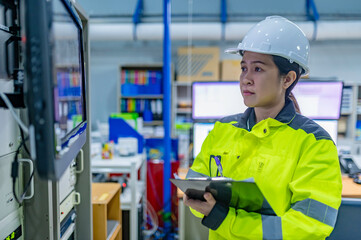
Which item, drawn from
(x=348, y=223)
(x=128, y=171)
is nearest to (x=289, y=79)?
(x=348, y=223)

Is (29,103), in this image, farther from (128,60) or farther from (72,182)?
(128,60)

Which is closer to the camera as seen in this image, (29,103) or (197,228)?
(29,103)

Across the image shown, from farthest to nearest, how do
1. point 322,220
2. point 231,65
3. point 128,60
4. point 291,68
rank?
point 128,60
point 231,65
point 291,68
point 322,220

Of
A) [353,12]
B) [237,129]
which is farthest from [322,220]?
[353,12]

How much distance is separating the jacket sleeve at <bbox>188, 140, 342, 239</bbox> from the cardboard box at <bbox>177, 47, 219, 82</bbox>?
12.2ft

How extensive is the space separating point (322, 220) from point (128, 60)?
4.90 metres

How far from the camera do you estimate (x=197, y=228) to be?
2.31m

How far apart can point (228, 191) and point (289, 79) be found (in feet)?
1.55

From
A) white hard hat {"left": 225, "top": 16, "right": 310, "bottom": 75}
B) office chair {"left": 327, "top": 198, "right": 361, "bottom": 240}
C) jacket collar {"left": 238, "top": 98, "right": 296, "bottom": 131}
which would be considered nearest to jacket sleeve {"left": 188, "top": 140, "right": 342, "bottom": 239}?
jacket collar {"left": 238, "top": 98, "right": 296, "bottom": 131}

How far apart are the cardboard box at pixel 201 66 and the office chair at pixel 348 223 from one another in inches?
128

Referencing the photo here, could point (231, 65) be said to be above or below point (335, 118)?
above

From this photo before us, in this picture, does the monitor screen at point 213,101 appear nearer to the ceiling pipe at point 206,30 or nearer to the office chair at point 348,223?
the office chair at point 348,223

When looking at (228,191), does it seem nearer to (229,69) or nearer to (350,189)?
(350,189)

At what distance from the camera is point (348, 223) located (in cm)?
155
